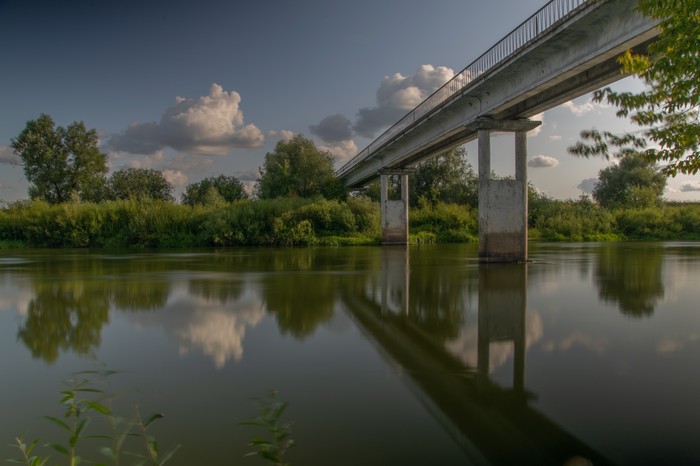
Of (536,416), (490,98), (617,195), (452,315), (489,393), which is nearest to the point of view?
(536,416)

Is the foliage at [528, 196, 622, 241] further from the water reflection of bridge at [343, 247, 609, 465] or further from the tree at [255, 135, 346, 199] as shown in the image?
the water reflection of bridge at [343, 247, 609, 465]

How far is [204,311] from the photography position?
10.2 m

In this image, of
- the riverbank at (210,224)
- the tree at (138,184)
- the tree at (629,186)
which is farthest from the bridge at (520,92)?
the tree at (138,184)

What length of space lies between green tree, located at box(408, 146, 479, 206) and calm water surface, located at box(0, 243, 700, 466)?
5064cm

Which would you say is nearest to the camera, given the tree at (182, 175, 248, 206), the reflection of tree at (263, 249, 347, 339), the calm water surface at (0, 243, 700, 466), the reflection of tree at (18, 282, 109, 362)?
the calm water surface at (0, 243, 700, 466)

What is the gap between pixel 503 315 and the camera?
31.5 ft

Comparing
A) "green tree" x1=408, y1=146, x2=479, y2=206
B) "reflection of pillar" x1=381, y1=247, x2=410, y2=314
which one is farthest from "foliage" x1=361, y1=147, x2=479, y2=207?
"reflection of pillar" x1=381, y1=247, x2=410, y2=314

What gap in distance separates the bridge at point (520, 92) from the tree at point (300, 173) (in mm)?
25176

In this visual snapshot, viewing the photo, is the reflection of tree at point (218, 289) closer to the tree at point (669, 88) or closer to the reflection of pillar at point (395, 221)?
the tree at point (669, 88)

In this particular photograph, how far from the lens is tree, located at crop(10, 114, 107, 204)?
203ft

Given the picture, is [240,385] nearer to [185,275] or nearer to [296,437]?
[296,437]

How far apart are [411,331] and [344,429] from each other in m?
4.20

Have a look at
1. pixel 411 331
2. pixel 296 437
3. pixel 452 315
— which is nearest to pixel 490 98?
pixel 452 315

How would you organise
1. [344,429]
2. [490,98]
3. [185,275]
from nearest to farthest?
[344,429] → [185,275] → [490,98]
